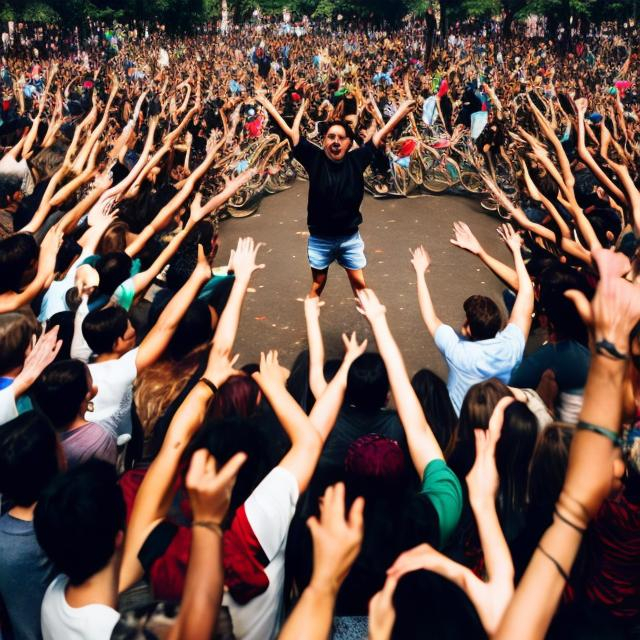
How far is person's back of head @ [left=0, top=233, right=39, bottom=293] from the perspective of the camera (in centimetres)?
329

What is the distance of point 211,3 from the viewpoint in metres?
48.7

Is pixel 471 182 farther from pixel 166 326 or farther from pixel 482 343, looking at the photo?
pixel 166 326

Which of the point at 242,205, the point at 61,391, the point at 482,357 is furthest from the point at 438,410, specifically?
the point at 242,205

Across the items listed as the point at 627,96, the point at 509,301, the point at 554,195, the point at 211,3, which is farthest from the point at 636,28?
the point at 509,301

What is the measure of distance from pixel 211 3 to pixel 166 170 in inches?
1928

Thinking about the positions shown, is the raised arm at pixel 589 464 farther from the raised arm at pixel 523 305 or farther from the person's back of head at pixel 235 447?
the raised arm at pixel 523 305

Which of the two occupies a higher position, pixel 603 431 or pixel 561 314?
pixel 603 431

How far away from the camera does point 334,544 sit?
139 centimetres

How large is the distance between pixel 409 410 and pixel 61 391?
1.47 metres

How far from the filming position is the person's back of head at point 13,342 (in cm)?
265

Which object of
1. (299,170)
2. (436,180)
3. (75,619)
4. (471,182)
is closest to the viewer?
(75,619)

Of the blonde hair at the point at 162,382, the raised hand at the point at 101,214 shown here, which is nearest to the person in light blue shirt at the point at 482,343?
the blonde hair at the point at 162,382

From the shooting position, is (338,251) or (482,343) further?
(338,251)

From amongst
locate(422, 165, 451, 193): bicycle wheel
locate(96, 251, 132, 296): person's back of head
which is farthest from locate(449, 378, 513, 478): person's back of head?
locate(422, 165, 451, 193): bicycle wheel
